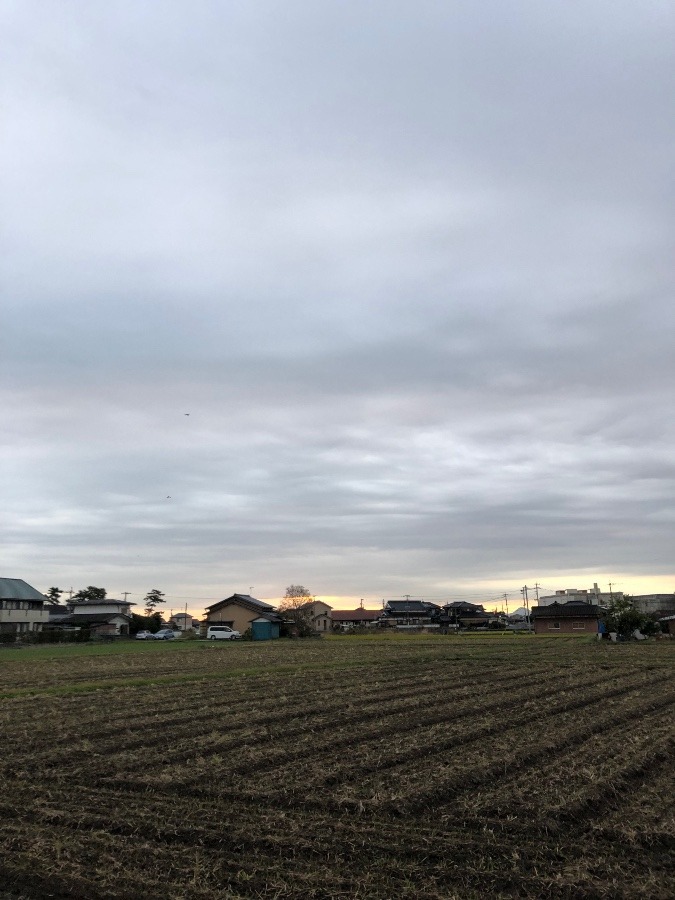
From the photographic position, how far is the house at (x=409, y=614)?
4419 inches

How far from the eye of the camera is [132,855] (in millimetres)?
6355

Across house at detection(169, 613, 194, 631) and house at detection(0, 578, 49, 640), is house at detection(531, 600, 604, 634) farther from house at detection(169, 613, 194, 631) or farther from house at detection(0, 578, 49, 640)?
house at detection(169, 613, 194, 631)

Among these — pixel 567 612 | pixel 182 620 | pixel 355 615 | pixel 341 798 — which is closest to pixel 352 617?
pixel 355 615

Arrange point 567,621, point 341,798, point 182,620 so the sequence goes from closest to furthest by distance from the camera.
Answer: point 341,798 → point 567,621 → point 182,620

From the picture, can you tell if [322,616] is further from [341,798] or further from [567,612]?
[341,798]

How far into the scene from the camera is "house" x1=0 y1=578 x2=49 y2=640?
68.1 metres

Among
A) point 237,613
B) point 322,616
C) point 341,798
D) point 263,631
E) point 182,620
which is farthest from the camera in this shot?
point 182,620

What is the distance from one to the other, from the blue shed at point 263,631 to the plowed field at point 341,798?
5260 centimetres

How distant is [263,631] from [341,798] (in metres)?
63.4

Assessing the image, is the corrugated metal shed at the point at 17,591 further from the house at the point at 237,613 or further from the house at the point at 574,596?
the house at the point at 574,596

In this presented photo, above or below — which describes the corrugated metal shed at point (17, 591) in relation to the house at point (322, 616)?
above

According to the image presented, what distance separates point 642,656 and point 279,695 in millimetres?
22212

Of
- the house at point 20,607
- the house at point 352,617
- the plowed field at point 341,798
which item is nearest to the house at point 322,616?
the house at point 352,617

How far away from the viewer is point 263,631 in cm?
6938
